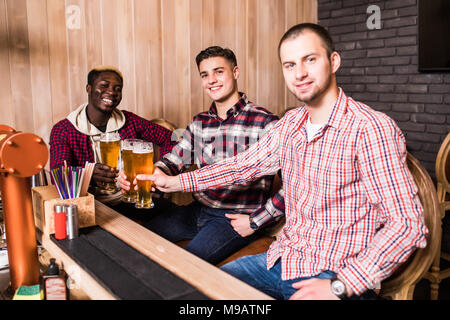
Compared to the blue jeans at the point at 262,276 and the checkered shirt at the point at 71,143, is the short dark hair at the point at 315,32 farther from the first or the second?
the checkered shirt at the point at 71,143

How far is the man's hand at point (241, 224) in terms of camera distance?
179 centimetres

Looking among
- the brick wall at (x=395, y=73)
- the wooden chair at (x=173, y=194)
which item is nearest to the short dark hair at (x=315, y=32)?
the wooden chair at (x=173, y=194)

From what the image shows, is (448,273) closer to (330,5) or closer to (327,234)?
(327,234)

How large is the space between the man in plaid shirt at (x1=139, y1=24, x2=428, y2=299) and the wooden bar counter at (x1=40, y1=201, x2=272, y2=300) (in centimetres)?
25

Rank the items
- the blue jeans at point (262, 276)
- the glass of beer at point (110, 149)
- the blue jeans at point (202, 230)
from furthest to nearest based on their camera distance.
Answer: the glass of beer at point (110, 149), the blue jeans at point (202, 230), the blue jeans at point (262, 276)

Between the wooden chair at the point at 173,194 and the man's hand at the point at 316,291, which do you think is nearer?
the man's hand at the point at 316,291

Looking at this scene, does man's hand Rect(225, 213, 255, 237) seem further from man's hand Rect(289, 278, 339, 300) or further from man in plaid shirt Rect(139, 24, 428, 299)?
man's hand Rect(289, 278, 339, 300)

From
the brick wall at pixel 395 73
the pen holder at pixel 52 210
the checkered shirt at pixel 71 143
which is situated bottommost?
the pen holder at pixel 52 210

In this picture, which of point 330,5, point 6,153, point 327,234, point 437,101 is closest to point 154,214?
point 327,234

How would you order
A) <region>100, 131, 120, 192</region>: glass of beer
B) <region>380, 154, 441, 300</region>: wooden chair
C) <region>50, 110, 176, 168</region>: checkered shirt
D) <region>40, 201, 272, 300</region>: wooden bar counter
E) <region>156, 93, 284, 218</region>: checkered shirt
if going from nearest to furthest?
1. <region>40, 201, 272, 300</region>: wooden bar counter
2. <region>380, 154, 441, 300</region>: wooden chair
3. <region>100, 131, 120, 192</region>: glass of beer
4. <region>156, 93, 284, 218</region>: checkered shirt
5. <region>50, 110, 176, 168</region>: checkered shirt

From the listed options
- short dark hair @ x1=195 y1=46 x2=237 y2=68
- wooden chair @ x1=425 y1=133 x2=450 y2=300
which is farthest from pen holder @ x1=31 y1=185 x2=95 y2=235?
wooden chair @ x1=425 y1=133 x2=450 y2=300

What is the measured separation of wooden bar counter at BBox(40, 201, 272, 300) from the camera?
857mm

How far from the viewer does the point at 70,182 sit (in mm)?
1251

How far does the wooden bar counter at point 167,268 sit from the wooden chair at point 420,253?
0.63 m
